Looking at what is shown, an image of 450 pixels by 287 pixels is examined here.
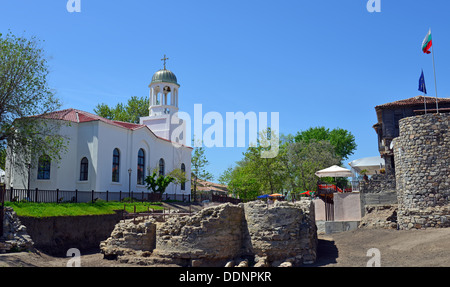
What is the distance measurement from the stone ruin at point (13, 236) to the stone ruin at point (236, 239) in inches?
180

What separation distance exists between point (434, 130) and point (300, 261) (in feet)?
33.0

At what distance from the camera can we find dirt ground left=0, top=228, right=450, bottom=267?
16.1 meters

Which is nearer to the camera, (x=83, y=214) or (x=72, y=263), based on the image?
(x=72, y=263)

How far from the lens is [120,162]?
37.9 meters

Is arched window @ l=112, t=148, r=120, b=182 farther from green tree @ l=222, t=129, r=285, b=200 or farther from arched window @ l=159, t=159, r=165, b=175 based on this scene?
green tree @ l=222, t=129, r=285, b=200

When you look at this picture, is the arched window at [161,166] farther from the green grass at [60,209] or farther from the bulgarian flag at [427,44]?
the bulgarian flag at [427,44]

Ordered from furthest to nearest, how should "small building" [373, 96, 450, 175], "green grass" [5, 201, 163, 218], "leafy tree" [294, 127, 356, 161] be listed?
1. "leafy tree" [294, 127, 356, 161]
2. "small building" [373, 96, 450, 175]
3. "green grass" [5, 201, 163, 218]

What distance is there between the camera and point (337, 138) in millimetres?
63000

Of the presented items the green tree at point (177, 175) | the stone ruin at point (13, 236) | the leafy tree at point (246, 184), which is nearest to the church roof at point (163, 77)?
the green tree at point (177, 175)

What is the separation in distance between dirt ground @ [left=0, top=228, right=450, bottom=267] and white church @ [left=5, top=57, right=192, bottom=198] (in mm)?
10788

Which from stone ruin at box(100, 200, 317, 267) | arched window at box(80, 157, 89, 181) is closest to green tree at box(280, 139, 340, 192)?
arched window at box(80, 157, 89, 181)
